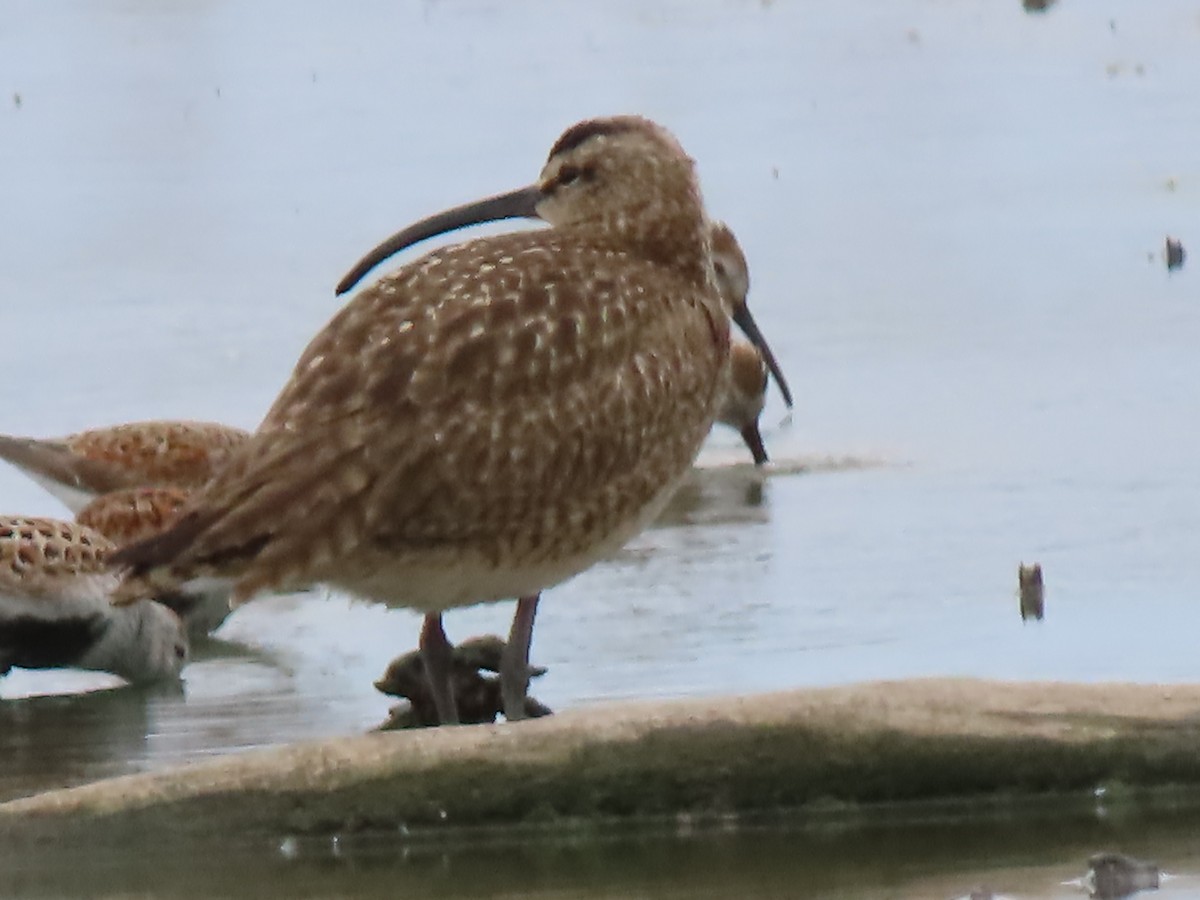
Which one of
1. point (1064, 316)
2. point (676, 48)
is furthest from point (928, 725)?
point (676, 48)

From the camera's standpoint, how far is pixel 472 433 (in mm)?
6855

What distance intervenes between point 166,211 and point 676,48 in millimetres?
5106

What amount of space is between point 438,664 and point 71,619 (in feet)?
4.96

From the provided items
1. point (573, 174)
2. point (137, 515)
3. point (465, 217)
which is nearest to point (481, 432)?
point (573, 174)

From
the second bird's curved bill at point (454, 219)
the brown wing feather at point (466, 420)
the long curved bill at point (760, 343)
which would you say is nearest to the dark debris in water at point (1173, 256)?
the long curved bill at point (760, 343)

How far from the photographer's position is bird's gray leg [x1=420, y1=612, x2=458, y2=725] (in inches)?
282

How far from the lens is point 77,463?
9.98 m

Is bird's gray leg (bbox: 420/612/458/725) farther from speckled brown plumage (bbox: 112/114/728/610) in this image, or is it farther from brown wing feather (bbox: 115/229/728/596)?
brown wing feather (bbox: 115/229/728/596)

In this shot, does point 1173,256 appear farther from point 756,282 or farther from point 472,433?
point 472,433

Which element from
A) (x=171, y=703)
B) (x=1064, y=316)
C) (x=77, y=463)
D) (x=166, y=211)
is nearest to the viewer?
(x=171, y=703)

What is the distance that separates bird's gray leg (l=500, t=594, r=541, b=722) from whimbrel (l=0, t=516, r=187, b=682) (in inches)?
52.9

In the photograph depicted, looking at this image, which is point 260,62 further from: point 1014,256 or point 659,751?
point 659,751

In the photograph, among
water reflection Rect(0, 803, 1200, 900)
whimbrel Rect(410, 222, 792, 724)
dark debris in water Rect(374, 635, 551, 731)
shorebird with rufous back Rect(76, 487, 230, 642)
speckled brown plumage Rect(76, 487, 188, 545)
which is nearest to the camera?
water reflection Rect(0, 803, 1200, 900)

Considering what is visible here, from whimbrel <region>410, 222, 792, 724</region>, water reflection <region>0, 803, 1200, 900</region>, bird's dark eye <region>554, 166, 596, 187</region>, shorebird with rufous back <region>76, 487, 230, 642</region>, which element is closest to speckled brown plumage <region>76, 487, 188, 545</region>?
shorebird with rufous back <region>76, 487, 230, 642</region>
